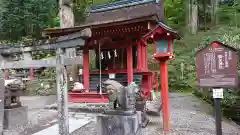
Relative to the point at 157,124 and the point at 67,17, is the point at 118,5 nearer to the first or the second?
the point at 67,17

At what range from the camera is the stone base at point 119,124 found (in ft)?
15.4

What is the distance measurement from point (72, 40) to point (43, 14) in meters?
18.8

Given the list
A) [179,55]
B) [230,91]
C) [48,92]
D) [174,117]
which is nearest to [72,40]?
[174,117]

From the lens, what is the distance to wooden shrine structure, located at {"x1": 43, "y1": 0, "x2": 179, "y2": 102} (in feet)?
28.6

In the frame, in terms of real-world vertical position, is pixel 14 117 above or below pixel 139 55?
below

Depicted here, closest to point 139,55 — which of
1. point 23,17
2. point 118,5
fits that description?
point 118,5

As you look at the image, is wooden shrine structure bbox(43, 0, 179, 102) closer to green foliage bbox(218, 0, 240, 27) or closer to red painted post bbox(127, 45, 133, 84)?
red painted post bbox(127, 45, 133, 84)

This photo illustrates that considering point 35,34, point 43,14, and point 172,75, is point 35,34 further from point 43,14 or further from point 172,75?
point 172,75

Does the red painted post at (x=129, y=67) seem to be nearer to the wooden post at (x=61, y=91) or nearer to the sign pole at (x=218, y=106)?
the wooden post at (x=61, y=91)

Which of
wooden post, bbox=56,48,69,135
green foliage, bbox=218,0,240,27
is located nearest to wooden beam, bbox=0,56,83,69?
wooden post, bbox=56,48,69,135

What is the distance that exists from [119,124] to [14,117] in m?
3.68

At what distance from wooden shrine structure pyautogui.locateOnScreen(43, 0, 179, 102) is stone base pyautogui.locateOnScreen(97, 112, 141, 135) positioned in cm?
422

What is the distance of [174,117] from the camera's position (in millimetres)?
7668

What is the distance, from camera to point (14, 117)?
22.1 feet
